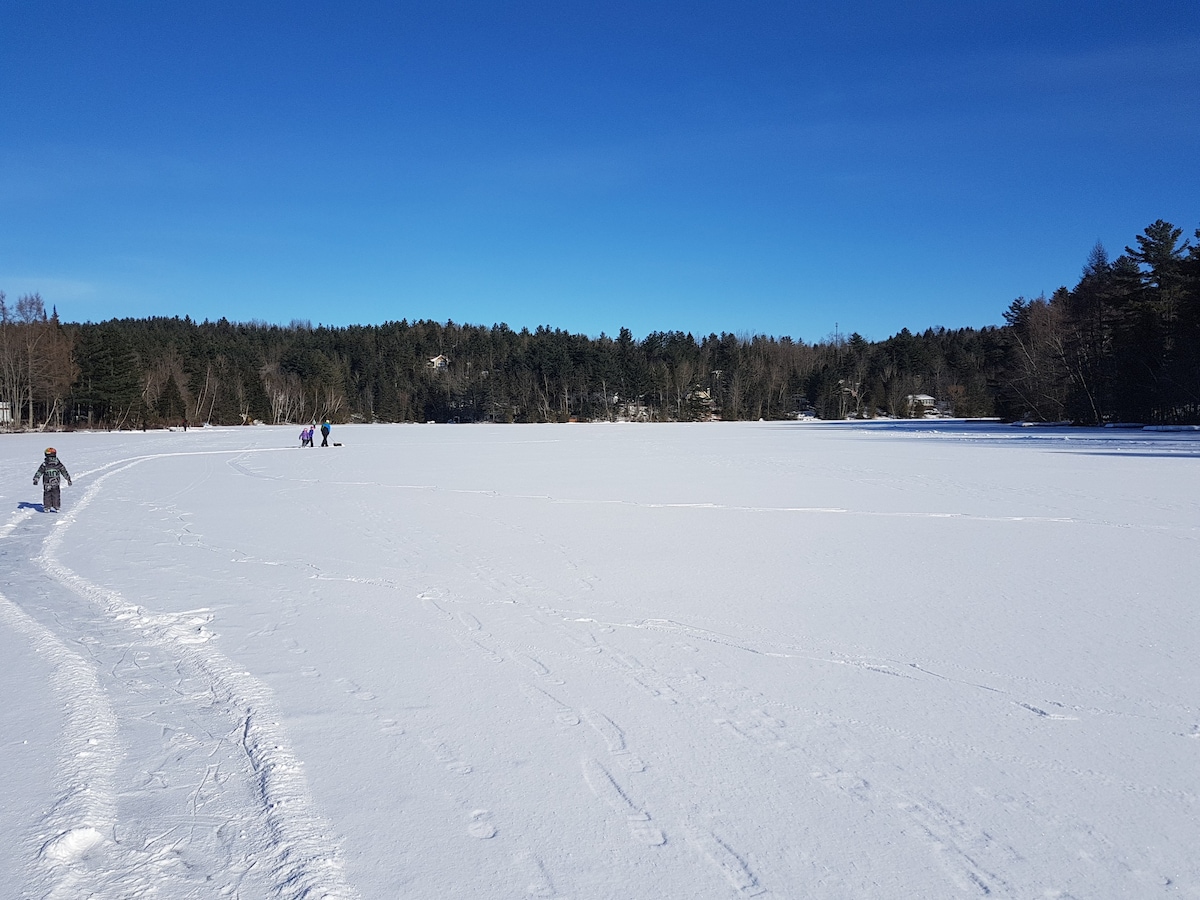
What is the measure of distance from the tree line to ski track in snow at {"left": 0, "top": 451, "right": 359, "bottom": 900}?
52981 mm

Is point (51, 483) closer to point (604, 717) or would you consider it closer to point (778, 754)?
point (604, 717)

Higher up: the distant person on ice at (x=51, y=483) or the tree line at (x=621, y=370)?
the tree line at (x=621, y=370)

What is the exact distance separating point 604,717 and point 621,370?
3772 inches

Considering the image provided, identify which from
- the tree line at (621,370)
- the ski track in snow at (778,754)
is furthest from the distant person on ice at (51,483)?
the tree line at (621,370)

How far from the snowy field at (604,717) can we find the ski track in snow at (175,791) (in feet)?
0.05

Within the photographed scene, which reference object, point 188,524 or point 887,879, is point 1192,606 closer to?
point 887,879

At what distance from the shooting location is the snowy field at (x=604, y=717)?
279 cm

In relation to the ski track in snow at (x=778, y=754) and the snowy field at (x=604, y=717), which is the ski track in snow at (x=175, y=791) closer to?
the snowy field at (x=604, y=717)

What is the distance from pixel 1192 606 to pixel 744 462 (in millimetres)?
17425

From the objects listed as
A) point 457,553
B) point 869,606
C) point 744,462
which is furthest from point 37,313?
point 869,606

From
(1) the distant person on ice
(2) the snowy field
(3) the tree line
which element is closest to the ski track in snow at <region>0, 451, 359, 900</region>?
(2) the snowy field

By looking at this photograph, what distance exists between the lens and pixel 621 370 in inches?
3900

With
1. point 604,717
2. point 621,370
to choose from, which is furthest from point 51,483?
point 621,370

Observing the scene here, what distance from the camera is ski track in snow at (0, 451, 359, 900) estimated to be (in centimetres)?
272
